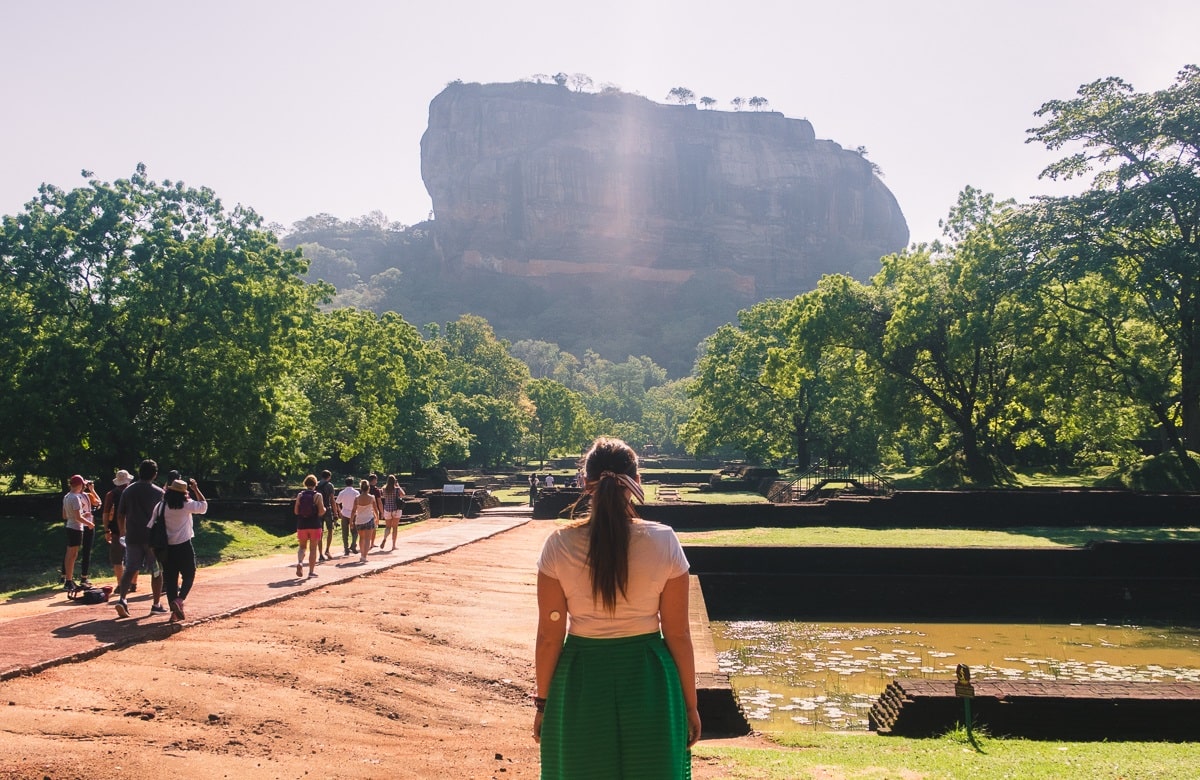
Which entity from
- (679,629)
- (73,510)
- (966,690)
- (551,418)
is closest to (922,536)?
(966,690)

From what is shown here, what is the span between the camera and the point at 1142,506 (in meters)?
23.1

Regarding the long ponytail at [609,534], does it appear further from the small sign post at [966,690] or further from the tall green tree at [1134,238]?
the tall green tree at [1134,238]

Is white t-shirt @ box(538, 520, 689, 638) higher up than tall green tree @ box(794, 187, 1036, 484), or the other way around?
tall green tree @ box(794, 187, 1036, 484)

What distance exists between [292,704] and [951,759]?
4510 mm

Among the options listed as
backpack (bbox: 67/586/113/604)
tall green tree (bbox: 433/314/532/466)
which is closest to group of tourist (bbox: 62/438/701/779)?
backpack (bbox: 67/586/113/604)

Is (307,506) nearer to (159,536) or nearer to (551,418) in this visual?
(159,536)

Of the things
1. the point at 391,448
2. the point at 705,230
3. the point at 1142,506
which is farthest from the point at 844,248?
the point at 1142,506

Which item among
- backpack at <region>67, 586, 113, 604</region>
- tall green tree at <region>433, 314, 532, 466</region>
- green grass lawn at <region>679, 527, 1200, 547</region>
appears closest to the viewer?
backpack at <region>67, 586, 113, 604</region>

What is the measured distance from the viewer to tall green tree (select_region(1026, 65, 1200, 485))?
26.7 m

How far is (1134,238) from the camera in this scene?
2827 centimetres

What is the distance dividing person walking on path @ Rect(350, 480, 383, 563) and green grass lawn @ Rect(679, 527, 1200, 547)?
19.5ft

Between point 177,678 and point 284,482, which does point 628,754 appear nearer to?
point 177,678

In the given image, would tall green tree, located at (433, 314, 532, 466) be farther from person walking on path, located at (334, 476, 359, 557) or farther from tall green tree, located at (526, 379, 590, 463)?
person walking on path, located at (334, 476, 359, 557)

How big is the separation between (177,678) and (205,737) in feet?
4.71
